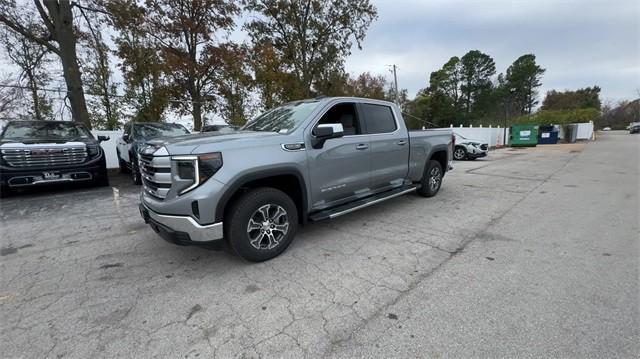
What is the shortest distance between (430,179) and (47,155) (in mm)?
8000

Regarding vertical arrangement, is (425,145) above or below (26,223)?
above

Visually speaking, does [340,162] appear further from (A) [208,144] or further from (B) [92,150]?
(B) [92,150]

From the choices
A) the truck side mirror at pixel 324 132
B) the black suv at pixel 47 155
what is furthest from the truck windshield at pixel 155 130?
the truck side mirror at pixel 324 132

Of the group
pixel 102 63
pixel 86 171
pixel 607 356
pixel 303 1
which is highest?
pixel 303 1

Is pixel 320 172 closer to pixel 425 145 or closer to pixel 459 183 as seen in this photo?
pixel 425 145

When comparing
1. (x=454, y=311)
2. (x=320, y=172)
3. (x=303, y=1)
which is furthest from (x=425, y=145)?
(x=303, y=1)

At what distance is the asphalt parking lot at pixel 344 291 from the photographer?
197 centimetres

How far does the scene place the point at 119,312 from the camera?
235 centimetres

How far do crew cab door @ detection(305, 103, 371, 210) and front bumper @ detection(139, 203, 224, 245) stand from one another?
1.21 m

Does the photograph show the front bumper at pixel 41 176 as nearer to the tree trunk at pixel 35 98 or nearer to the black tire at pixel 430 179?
the black tire at pixel 430 179

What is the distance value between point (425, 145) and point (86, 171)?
7588mm

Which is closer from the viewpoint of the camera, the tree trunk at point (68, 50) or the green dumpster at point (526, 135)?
the tree trunk at point (68, 50)

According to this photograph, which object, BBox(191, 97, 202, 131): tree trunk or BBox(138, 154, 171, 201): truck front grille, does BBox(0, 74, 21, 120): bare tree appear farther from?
BBox(138, 154, 171, 201): truck front grille

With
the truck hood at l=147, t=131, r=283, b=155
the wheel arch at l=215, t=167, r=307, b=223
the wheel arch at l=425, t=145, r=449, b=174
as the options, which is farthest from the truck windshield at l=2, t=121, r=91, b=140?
the wheel arch at l=425, t=145, r=449, b=174
